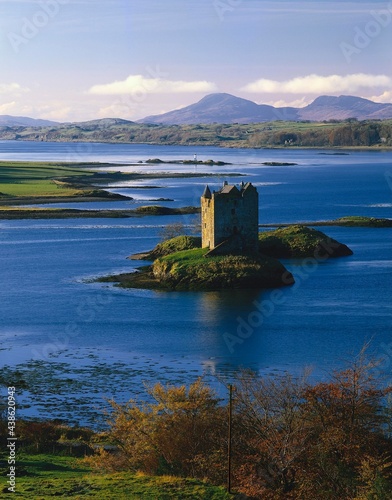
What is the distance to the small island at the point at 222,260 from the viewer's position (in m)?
60.4

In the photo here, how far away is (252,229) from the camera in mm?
62875

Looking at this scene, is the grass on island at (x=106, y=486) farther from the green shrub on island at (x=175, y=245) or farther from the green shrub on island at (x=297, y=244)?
the green shrub on island at (x=297, y=244)

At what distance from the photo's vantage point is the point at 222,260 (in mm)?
61188

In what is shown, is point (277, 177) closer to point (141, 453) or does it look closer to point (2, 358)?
point (2, 358)

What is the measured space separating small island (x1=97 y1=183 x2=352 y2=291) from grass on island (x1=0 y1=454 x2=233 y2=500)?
34.0m

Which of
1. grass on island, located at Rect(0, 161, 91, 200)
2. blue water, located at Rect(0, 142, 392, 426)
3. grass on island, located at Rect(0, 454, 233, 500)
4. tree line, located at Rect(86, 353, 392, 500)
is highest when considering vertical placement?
grass on island, located at Rect(0, 161, 91, 200)

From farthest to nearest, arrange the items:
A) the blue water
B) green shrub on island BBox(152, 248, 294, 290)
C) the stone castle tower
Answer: the stone castle tower → green shrub on island BBox(152, 248, 294, 290) → the blue water

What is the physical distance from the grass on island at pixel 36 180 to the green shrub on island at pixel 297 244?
55.3m

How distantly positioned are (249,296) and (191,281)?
4.72 meters

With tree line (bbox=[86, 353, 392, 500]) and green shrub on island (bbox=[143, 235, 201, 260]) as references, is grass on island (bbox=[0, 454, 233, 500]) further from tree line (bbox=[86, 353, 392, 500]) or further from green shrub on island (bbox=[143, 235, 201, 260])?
green shrub on island (bbox=[143, 235, 201, 260])

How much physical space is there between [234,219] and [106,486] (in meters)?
39.4

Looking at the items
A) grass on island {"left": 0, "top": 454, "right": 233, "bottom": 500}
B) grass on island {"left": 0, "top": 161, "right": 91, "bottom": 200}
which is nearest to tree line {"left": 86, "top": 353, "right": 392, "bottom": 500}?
grass on island {"left": 0, "top": 454, "right": 233, "bottom": 500}

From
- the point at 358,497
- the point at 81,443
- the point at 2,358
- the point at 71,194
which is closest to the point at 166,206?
the point at 71,194

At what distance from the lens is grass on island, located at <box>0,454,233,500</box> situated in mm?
23359
